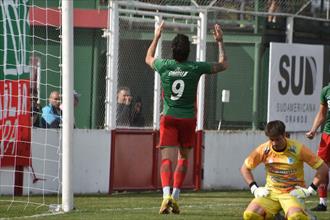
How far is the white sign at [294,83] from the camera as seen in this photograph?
60.6 ft

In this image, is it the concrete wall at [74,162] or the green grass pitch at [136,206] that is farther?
the concrete wall at [74,162]

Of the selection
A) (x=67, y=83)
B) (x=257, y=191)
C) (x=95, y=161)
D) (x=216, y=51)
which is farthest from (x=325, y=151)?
(x=216, y=51)

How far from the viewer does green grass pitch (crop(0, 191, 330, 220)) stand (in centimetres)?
1216

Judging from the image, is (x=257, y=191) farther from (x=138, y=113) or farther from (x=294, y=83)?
(x=294, y=83)

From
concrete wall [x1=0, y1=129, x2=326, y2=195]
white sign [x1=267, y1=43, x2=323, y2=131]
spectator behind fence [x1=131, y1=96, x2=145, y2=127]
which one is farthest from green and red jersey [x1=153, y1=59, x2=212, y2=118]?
white sign [x1=267, y1=43, x2=323, y2=131]

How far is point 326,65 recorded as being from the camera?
782 inches

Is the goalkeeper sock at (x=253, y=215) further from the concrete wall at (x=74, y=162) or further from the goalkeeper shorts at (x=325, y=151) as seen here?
the concrete wall at (x=74, y=162)

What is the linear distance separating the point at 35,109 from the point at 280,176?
17.5 ft

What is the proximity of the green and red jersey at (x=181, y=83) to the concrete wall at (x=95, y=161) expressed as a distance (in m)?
3.34

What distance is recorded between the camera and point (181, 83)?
12.6 meters

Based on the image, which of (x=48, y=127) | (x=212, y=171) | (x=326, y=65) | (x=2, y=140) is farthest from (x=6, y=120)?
(x=326, y=65)

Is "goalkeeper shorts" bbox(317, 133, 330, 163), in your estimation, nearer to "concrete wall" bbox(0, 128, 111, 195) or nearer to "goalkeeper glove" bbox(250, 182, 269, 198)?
"goalkeeper glove" bbox(250, 182, 269, 198)

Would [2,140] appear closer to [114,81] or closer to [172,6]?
[114,81]

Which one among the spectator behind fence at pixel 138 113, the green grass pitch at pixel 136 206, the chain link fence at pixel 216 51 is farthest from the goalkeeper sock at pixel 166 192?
the spectator behind fence at pixel 138 113
